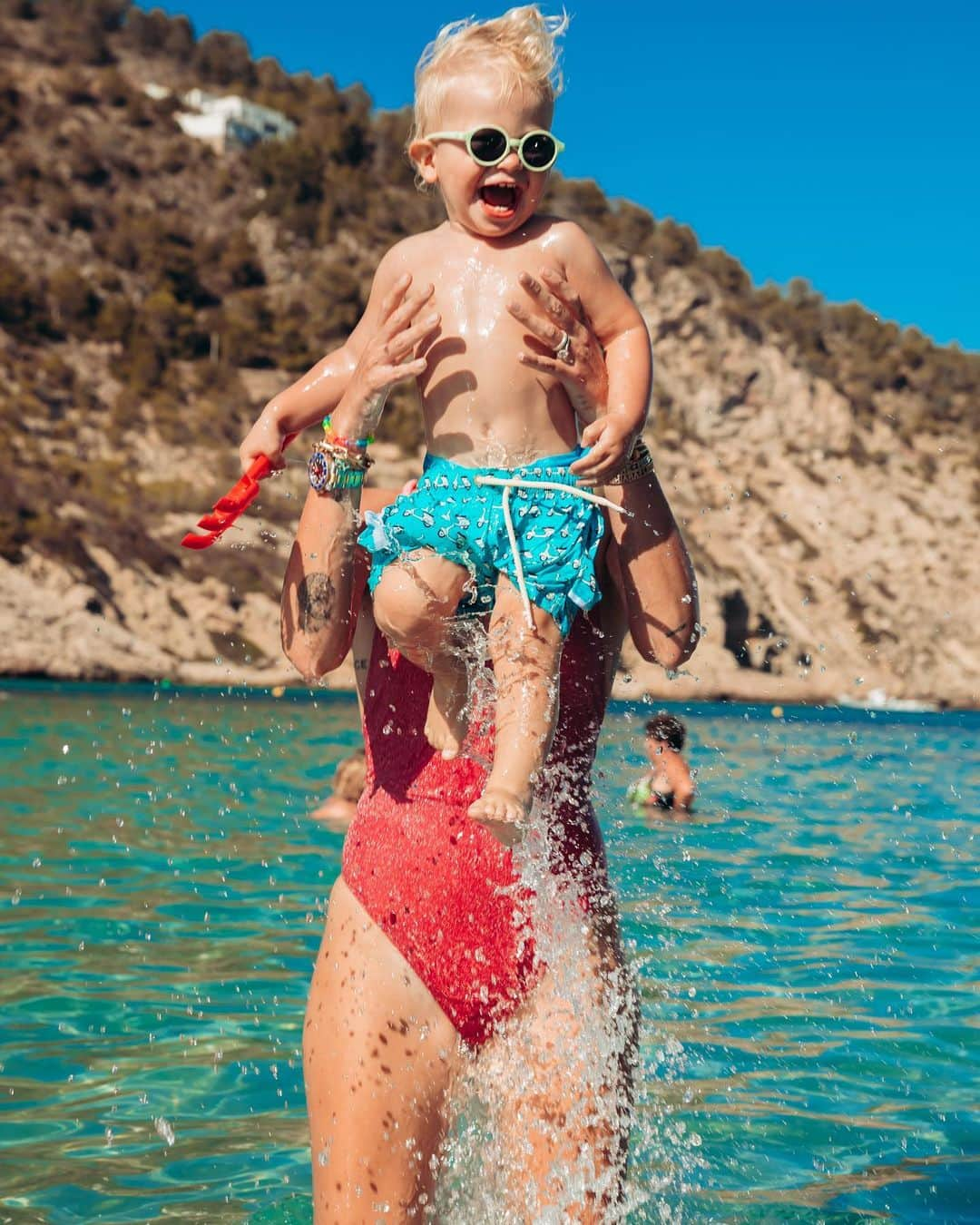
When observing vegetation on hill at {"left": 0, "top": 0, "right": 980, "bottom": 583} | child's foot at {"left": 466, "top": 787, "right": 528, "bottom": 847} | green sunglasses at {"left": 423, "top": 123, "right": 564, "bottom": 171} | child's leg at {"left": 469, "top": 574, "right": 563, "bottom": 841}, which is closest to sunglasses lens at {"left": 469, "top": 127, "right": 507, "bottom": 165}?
green sunglasses at {"left": 423, "top": 123, "right": 564, "bottom": 171}

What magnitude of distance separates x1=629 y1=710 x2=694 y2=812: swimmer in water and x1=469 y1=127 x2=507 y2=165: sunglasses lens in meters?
6.24

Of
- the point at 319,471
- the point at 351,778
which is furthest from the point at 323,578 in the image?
the point at 351,778

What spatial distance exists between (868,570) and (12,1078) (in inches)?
1514

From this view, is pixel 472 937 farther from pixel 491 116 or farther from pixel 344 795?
pixel 344 795

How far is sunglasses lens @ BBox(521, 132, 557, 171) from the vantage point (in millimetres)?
2309

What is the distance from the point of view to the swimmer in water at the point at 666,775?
333 inches

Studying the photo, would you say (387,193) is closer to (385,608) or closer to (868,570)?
(868,570)

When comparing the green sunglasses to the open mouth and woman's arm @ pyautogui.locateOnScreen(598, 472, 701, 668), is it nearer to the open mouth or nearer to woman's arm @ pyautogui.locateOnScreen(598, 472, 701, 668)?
the open mouth

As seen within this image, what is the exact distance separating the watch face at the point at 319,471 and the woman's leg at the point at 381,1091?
0.72 meters

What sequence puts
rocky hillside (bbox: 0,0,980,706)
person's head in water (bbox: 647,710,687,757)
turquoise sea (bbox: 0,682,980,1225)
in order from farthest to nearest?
rocky hillside (bbox: 0,0,980,706), person's head in water (bbox: 647,710,687,757), turquoise sea (bbox: 0,682,980,1225)

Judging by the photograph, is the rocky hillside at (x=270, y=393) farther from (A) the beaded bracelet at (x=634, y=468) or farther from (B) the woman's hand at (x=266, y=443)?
(A) the beaded bracelet at (x=634, y=468)

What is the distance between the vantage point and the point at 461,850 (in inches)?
92.1

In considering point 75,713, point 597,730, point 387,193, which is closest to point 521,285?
point 597,730

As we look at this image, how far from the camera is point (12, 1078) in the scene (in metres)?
4.58
